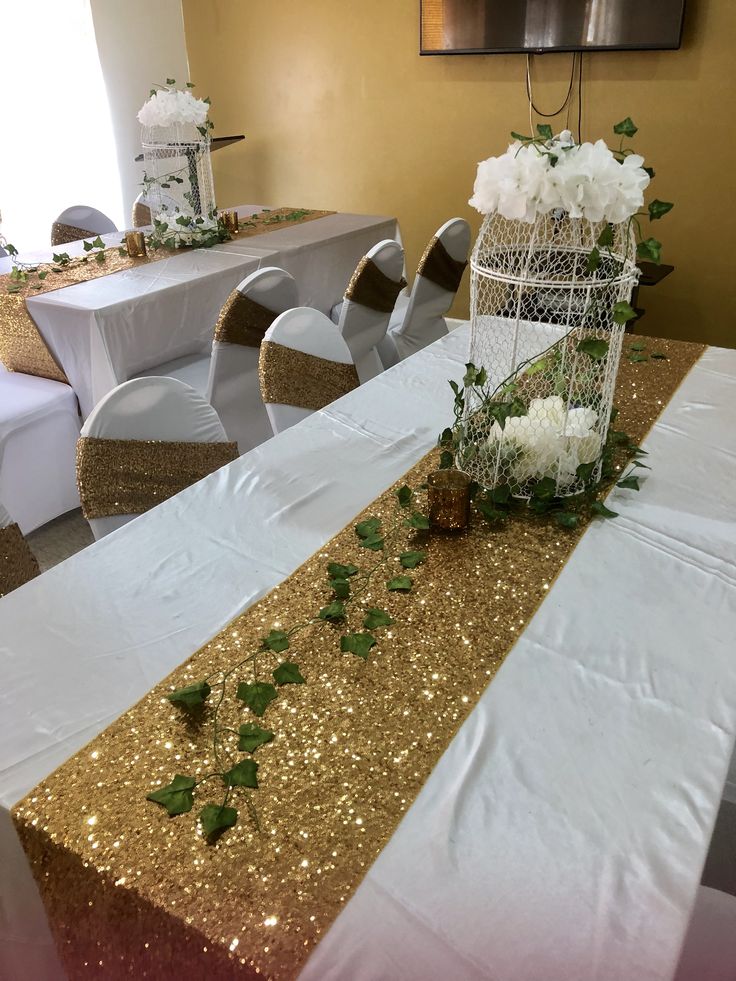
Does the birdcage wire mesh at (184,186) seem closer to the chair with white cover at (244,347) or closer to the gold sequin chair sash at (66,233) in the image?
the gold sequin chair sash at (66,233)

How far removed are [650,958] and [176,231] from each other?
9.33ft

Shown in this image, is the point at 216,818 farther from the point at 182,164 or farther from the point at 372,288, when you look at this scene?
the point at 182,164

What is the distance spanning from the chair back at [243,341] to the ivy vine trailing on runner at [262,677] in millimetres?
1164

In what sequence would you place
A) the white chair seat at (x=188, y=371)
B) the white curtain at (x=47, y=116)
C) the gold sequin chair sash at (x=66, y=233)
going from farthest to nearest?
the white curtain at (x=47, y=116) → the gold sequin chair sash at (x=66, y=233) → the white chair seat at (x=188, y=371)

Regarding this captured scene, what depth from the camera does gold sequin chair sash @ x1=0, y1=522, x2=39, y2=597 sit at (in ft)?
4.02

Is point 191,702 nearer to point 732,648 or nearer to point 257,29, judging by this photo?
point 732,648

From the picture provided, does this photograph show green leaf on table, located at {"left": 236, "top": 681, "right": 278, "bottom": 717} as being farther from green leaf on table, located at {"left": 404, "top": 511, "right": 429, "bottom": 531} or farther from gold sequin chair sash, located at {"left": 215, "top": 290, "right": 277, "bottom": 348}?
gold sequin chair sash, located at {"left": 215, "top": 290, "right": 277, "bottom": 348}

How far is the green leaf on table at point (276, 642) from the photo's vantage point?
0.93m

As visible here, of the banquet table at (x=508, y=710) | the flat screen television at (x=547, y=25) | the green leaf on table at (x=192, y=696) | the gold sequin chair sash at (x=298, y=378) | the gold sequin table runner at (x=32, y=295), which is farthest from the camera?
the flat screen television at (x=547, y=25)

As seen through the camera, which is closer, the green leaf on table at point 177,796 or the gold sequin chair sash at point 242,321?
the green leaf on table at point 177,796

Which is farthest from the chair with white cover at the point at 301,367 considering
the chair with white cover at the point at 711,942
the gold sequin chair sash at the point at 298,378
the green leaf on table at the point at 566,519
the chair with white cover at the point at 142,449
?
the chair with white cover at the point at 711,942

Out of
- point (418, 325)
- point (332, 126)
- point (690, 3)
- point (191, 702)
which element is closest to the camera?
point (191, 702)

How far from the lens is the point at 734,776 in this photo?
123 cm

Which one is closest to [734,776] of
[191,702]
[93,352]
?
[191,702]
